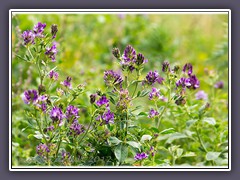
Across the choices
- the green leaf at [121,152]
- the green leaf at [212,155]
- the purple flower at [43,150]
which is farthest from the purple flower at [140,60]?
the green leaf at [212,155]

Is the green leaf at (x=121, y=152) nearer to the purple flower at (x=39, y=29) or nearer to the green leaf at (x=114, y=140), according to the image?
the green leaf at (x=114, y=140)

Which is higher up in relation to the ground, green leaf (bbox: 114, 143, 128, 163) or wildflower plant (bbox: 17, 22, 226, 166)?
wildflower plant (bbox: 17, 22, 226, 166)

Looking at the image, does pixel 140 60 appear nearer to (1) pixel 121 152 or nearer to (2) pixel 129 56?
(2) pixel 129 56

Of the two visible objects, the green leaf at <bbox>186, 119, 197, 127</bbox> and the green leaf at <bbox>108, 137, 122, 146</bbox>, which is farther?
the green leaf at <bbox>186, 119, 197, 127</bbox>

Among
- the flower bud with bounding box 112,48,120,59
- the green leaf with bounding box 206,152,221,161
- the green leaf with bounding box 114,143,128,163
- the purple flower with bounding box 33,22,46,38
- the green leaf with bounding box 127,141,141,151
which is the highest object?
the purple flower with bounding box 33,22,46,38

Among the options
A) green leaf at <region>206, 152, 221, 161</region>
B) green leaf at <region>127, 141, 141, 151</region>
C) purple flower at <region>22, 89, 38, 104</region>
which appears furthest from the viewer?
green leaf at <region>206, 152, 221, 161</region>

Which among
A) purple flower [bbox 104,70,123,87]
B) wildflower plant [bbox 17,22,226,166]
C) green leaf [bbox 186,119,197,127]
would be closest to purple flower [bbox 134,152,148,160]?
wildflower plant [bbox 17,22,226,166]

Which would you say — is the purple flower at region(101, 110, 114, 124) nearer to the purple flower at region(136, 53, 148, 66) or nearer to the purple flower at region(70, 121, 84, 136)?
the purple flower at region(70, 121, 84, 136)

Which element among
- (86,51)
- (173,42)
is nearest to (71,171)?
(86,51)
